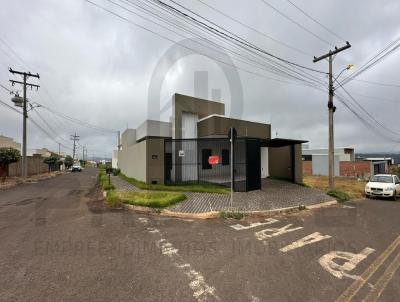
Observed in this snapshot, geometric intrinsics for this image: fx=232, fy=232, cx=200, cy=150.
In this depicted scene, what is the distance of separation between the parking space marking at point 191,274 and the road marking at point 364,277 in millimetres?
1825

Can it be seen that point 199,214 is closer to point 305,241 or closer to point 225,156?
point 305,241

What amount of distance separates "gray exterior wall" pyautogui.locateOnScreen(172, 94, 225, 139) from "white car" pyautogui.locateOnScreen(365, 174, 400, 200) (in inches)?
495

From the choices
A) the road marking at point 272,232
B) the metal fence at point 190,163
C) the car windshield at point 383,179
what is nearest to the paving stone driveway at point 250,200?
the road marking at point 272,232

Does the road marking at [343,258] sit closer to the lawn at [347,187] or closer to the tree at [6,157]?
the lawn at [347,187]

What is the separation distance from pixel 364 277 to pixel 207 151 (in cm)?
1314

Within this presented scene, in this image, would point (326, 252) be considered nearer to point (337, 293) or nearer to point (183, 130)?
point (337, 293)

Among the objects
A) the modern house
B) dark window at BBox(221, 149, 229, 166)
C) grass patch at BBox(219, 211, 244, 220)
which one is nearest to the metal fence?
the modern house

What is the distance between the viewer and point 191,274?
3.95m

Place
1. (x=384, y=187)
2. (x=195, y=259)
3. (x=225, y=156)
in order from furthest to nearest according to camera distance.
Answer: (x=225, y=156)
(x=384, y=187)
(x=195, y=259)

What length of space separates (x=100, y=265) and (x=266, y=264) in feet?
10.1

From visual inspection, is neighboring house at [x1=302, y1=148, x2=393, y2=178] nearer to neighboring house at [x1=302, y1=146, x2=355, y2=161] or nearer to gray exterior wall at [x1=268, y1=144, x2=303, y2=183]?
neighboring house at [x1=302, y1=146, x2=355, y2=161]

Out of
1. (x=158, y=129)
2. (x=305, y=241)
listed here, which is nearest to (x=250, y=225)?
(x=305, y=241)

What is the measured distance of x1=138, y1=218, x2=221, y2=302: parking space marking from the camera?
10.9 ft

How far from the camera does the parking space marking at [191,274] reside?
10.9 feet
